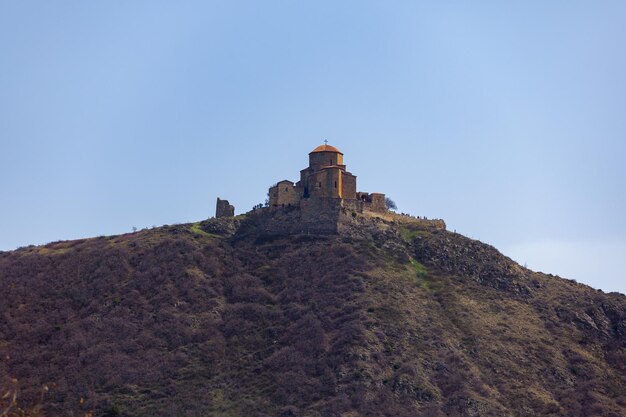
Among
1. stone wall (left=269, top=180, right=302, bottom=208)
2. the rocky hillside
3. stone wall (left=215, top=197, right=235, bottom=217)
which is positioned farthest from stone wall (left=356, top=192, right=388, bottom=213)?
stone wall (left=215, top=197, right=235, bottom=217)

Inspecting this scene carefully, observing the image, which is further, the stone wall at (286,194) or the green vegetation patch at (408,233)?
the stone wall at (286,194)

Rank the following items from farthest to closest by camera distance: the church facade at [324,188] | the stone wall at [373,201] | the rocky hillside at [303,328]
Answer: the stone wall at [373,201], the church facade at [324,188], the rocky hillside at [303,328]

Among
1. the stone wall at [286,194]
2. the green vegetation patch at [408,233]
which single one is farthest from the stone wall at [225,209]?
the green vegetation patch at [408,233]

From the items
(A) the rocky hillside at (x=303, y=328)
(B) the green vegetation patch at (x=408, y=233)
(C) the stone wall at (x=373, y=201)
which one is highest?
(C) the stone wall at (x=373, y=201)

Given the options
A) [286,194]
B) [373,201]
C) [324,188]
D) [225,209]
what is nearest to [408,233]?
[373,201]

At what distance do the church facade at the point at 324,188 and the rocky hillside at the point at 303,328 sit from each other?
3.66m

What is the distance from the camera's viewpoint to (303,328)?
96562mm

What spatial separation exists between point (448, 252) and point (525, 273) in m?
9.18

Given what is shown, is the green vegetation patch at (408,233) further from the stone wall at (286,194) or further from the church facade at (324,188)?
the stone wall at (286,194)

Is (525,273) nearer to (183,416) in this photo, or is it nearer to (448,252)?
(448,252)

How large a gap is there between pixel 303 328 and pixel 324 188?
68.6ft

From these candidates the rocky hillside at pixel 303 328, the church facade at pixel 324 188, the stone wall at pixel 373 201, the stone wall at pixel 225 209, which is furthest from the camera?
the stone wall at pixel 225 209

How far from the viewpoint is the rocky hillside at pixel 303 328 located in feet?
288

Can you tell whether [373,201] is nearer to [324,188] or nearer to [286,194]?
[324,188]
